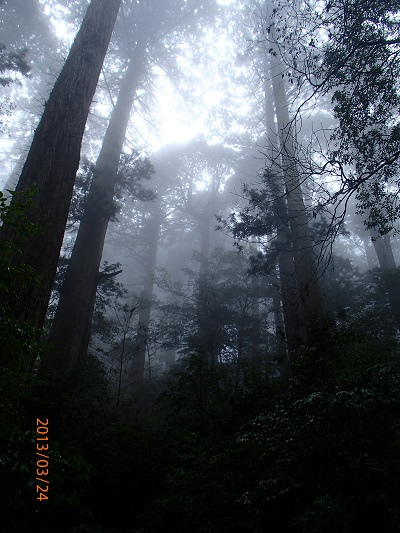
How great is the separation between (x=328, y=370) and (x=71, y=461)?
5.28 m

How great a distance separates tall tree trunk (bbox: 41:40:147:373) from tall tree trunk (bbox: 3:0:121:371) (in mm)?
4120

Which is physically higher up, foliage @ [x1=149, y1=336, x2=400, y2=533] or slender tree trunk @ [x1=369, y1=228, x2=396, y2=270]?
slender tree trunk @ [x1=369, y1=228, x2=396, y2=270]

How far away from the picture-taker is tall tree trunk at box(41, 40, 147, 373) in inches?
320

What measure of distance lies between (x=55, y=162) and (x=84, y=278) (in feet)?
15.6

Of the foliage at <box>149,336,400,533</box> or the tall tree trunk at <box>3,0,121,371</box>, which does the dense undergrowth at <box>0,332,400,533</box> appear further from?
the tall tree trunk at <box>3,0,121,371</box>

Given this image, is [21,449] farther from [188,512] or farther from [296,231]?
[296,231]

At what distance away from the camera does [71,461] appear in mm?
2336

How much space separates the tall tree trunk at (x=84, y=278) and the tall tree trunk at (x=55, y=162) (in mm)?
4120

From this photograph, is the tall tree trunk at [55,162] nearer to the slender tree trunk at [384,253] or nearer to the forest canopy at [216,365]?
the forest canopy at [216,365]

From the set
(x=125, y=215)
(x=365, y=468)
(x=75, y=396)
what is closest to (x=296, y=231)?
(x=75, y=396)

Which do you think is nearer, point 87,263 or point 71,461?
point 71,461

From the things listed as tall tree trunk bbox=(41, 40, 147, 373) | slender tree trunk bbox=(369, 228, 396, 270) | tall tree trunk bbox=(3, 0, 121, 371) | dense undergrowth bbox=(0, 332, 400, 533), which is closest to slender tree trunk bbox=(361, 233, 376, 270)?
slender tree trunk bbox=(369, 228, 396, 270)

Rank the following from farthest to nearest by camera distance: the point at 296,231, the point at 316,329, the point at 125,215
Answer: the point at 125,215
the point at 296,231
the point at 316,329

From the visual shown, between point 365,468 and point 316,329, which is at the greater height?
point 316,329
